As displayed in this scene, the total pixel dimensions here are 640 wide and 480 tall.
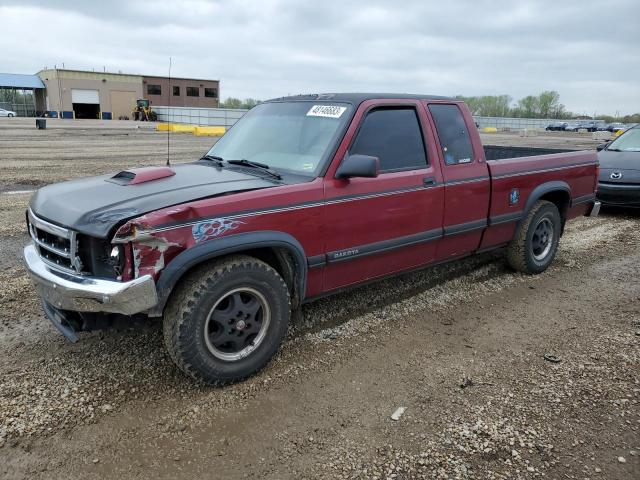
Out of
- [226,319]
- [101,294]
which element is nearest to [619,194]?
[226,319]

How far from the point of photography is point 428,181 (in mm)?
4270

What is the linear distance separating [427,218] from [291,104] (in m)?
1.56

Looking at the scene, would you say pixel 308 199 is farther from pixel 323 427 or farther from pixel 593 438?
pixel 593 438

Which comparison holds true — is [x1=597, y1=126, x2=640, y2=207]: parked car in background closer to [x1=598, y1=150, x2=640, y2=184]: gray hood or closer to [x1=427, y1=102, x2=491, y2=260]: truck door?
[x1=598, y1=150, x2=640, y2=184]: gray hood

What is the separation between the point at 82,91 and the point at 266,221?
73056 millimetres

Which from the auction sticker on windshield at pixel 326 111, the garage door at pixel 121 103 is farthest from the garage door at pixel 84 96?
the auction sticker on windshield at pixel 326 111

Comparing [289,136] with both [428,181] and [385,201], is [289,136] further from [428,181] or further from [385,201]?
[428,181]

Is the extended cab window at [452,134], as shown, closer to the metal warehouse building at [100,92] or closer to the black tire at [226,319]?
the black tire at [226,319]

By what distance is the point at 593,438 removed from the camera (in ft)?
9.44

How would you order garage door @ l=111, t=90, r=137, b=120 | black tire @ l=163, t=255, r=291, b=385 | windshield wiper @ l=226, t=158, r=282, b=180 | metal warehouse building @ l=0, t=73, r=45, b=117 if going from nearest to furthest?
black tire @ l=163, t=255, r=291, b=385, windshield wiper @ l=226, t=158, r=282, b=180, metal warehouse building @ l=0, t=73, r=45, b=117, garage door @ l=111, t=90, r=137, b=120

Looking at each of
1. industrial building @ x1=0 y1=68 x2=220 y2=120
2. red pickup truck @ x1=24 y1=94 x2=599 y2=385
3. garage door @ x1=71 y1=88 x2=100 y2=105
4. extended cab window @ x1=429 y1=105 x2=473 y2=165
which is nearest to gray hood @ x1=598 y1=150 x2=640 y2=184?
red pickup truck @ x1=24 y1=94 x2=599 y2=385

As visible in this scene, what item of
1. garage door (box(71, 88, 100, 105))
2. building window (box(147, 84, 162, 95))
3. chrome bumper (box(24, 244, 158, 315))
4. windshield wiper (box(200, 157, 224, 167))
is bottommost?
chrome bumper (box(24, 244, 158, 315))

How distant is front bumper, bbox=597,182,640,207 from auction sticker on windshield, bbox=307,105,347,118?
6719mm

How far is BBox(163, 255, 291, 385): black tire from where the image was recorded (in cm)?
304
